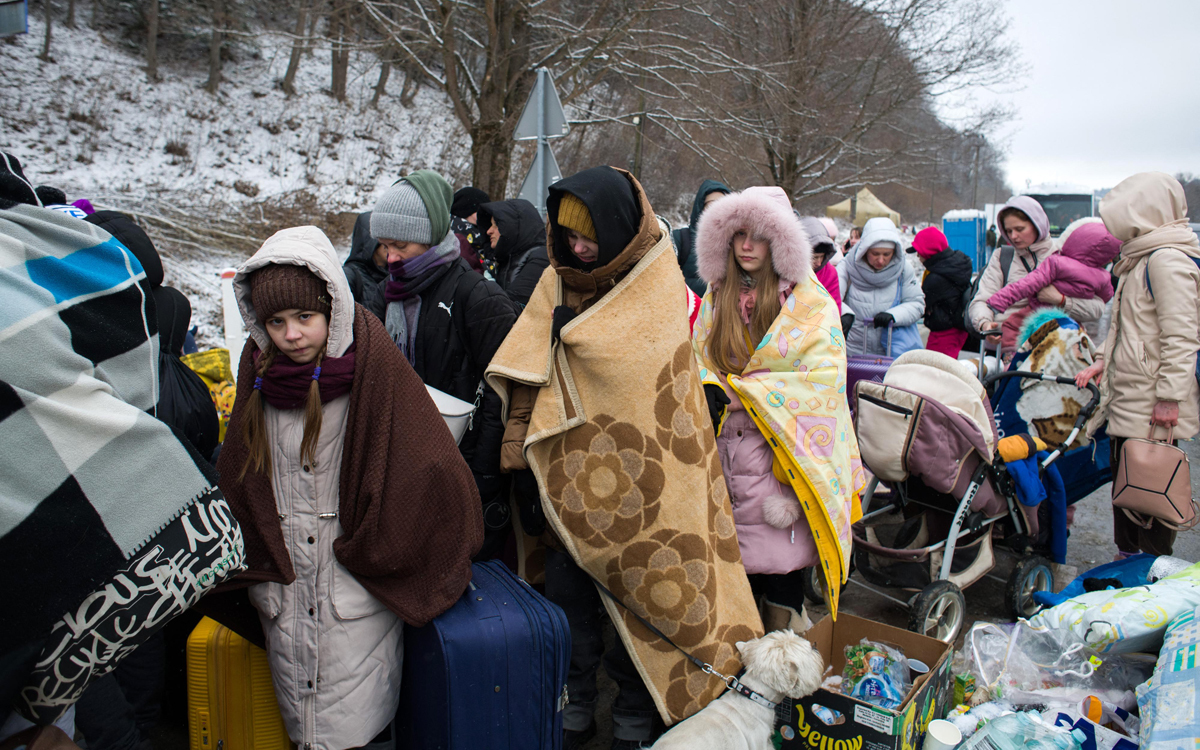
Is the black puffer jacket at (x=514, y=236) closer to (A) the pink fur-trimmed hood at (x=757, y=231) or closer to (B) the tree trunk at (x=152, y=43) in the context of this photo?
(A) the pink fur-trimmed hood at (x=757, y=231)

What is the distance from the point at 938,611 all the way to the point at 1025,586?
0.75 metres

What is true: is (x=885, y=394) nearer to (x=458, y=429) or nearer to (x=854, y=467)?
(x=854, y=467)

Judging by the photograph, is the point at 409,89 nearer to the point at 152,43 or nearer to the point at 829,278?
the point at 152,43

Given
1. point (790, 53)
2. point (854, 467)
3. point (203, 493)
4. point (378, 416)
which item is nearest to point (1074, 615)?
point (854, 467)

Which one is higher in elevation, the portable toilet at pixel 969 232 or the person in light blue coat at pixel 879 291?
the portable toilet at pixel 969 232

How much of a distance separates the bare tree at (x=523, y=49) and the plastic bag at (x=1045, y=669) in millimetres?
7283

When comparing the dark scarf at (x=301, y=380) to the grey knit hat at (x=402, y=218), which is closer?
the dark scarf at (x=301, y=380)

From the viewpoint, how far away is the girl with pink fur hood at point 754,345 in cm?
283

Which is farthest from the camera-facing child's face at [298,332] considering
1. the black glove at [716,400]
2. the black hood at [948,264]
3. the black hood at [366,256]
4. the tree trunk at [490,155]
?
the tree trunk at [490,155]

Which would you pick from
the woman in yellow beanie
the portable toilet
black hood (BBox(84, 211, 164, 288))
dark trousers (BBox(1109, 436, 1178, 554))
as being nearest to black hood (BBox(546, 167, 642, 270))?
the woman in yellow beanie

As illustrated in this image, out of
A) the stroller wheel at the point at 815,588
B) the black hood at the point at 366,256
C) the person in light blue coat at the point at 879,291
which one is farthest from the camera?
the person in light blue coat at the point at 879,291

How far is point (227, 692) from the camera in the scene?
2.32 m

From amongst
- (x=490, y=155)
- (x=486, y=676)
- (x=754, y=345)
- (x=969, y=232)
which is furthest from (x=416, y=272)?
(x=969, y=232)

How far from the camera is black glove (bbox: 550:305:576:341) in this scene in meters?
2.58
